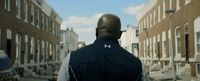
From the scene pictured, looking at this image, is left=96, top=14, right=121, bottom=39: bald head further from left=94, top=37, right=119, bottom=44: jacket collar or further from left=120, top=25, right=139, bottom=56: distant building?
left=120, top=25, right=139, bottom=56: distant building

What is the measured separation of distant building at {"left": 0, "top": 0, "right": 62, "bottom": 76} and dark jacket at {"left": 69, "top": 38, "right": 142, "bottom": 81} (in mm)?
23221

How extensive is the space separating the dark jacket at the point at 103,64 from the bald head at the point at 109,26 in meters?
0.06

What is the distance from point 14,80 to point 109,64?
1692 mm

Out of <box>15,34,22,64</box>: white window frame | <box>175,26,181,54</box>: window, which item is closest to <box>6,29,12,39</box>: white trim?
<box>15,34,22,64</box>: white window frame

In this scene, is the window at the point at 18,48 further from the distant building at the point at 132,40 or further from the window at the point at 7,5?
the distant building at the point at 132,40

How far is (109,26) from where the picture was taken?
13.4ft

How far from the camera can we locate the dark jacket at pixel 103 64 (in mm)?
3963

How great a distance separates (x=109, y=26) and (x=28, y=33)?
3294 centimetres

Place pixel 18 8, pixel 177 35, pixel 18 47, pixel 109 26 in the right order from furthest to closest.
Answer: pixel 177 35 < pixel 18 47 < pixel 18 8 < pixel 109 26

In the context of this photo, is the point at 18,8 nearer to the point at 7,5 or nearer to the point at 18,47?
the point at 18,47

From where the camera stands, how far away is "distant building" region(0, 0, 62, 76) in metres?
28.8

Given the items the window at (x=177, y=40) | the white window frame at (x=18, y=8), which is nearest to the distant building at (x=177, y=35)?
the window at (x=177, y=40)

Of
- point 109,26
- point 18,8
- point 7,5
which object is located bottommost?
point 109,26

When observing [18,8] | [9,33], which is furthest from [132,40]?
[9,33]
